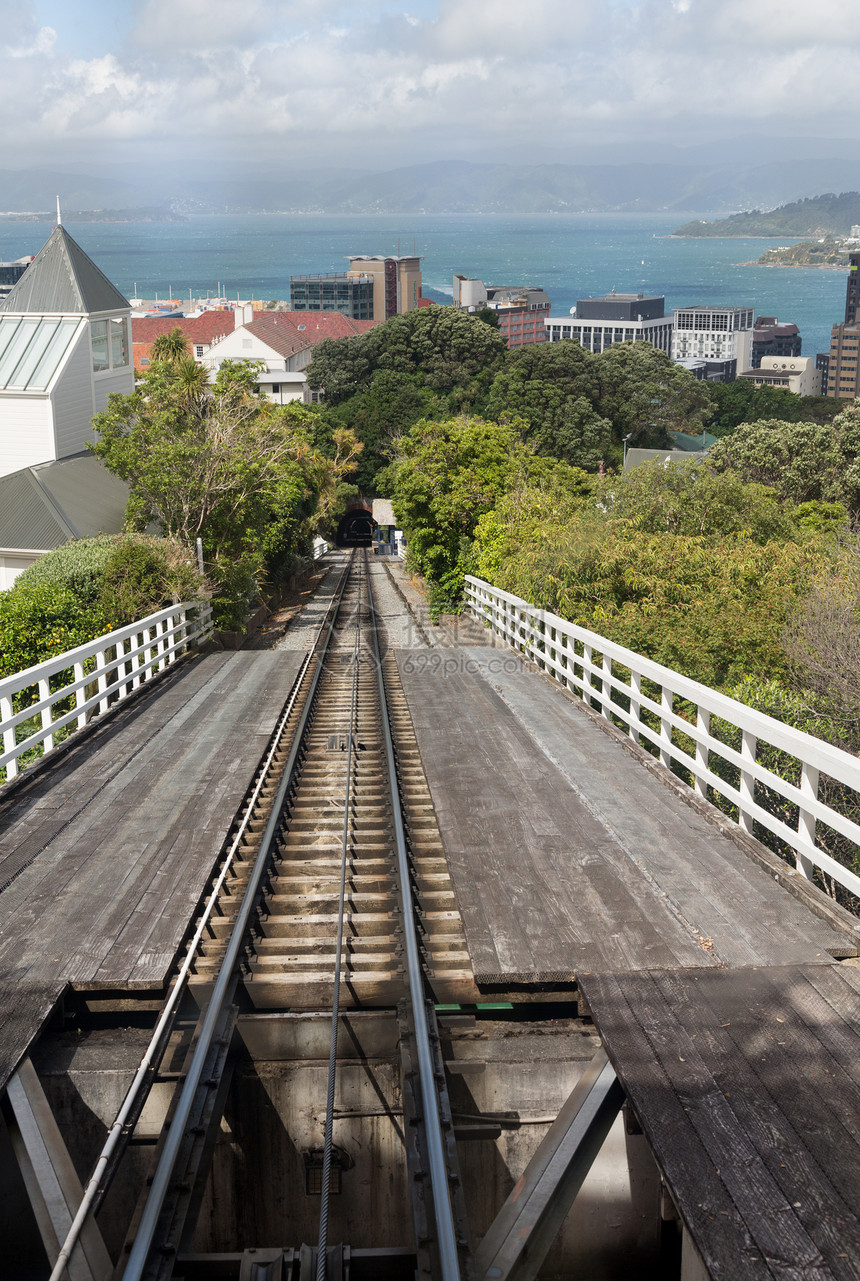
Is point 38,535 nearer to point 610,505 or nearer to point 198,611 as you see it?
point 198,611

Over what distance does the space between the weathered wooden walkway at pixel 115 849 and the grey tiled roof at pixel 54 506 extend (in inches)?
654

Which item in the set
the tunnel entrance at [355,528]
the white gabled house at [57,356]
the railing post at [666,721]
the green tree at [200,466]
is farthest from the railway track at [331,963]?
the tunnel entrance at [355,528]

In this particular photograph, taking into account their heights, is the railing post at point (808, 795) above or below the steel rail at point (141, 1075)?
above

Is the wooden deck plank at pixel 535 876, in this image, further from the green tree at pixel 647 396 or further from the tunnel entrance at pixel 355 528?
the tunnel entrance at pixel 355 528

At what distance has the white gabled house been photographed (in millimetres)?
30219

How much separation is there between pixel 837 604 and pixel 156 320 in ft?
564

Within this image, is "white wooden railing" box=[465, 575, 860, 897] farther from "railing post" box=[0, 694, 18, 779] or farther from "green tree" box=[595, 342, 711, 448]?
"green tree" box=[595, 342, 711, 448]

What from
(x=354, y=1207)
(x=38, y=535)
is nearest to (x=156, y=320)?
(x=38, y=535)

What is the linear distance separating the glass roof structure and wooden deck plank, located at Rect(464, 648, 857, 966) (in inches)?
916

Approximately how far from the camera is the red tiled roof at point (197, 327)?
527 feet

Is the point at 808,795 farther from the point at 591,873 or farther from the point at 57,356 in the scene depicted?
the point at 57,356

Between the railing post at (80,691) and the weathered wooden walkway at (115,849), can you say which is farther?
the railing post at (80,691)

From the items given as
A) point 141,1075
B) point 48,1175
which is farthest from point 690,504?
point 48,1175

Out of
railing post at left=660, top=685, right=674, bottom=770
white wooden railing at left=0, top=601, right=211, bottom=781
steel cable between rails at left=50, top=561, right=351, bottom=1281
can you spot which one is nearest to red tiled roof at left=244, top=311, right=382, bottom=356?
white wooden railing at left=0, top=601, right=211, bottom=781
